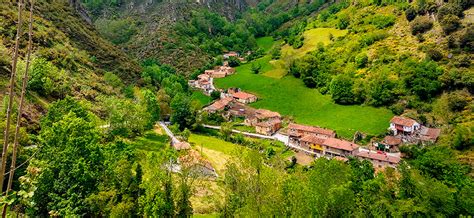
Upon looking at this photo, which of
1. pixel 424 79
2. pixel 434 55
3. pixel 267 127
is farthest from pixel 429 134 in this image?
pixel 267 127

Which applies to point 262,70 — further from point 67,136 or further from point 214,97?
point 67,136

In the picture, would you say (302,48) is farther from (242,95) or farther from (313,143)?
(313,143)

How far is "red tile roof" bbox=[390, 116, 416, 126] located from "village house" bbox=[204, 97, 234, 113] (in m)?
34.0

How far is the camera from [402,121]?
6150 cm

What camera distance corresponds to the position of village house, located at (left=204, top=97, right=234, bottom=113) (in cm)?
7819

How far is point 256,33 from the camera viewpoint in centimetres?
15412

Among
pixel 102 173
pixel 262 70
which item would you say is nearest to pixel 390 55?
pixel 262 70

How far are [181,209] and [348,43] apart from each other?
77.7 metres

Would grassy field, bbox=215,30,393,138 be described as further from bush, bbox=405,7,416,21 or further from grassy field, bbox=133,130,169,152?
grassy field, bbox=133,130,169,152

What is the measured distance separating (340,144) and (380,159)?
23.3ft

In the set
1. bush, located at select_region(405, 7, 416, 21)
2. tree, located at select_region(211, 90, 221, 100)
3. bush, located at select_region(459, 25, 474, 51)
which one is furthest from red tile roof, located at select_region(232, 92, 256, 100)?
bush, located at select_region(459, 25, 474, 51)

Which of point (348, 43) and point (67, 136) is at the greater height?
point (348, 43)

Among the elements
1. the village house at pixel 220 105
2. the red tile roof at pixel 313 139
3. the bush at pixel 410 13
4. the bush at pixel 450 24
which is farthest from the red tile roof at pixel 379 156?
the bush at pixel 410 13

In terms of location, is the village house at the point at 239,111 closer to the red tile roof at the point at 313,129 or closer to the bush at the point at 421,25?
the red tile roof at the point at 313,129
